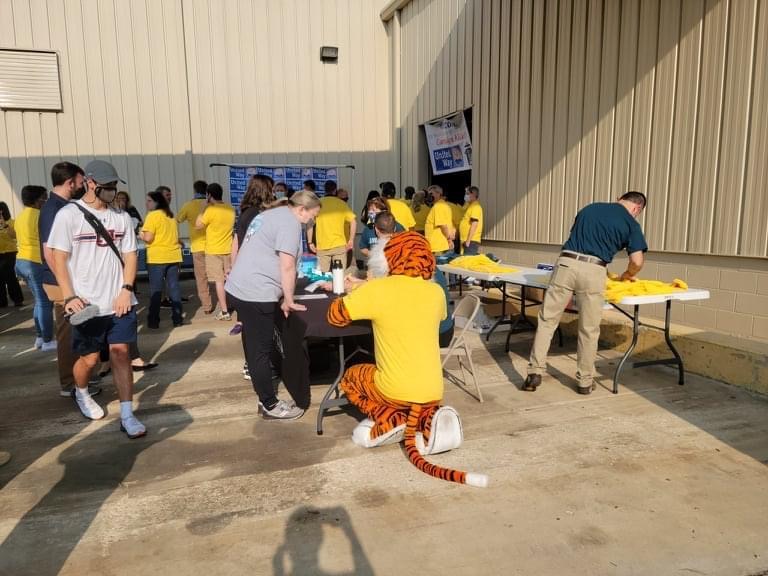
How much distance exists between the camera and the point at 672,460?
307 cm

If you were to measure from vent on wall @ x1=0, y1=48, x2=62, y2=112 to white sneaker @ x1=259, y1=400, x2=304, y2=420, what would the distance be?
949cm

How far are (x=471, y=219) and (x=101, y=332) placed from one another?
579 centimetres

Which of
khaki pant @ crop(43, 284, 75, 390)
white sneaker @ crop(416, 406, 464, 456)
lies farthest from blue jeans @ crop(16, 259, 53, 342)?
white sneaker @ crop(416, 406, 464, 456)

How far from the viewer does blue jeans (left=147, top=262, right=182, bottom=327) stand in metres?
6.33

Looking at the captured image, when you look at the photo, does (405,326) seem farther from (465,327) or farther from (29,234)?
(29,234)

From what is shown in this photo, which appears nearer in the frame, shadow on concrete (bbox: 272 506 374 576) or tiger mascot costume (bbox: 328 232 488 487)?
shadow on concrete (bbox: 272 506 374 576)

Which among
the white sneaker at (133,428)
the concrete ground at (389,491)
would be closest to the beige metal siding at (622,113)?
the concrete ground at (389,491)

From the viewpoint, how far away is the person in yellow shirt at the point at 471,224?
803 centimetres

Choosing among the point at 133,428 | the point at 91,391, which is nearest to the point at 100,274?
the point at 133,428

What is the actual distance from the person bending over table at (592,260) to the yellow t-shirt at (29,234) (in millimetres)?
5087

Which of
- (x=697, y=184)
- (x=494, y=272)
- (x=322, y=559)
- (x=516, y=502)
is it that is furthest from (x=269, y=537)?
(x=697, y=184)

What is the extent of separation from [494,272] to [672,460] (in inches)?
106

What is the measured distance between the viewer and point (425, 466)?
2867 mm

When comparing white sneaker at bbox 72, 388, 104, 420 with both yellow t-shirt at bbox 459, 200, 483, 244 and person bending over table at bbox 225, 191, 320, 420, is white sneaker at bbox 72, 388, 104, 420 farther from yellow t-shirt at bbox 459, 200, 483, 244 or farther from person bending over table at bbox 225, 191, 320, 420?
yellow t-shirt at bbox 459, 200, 483, 244
